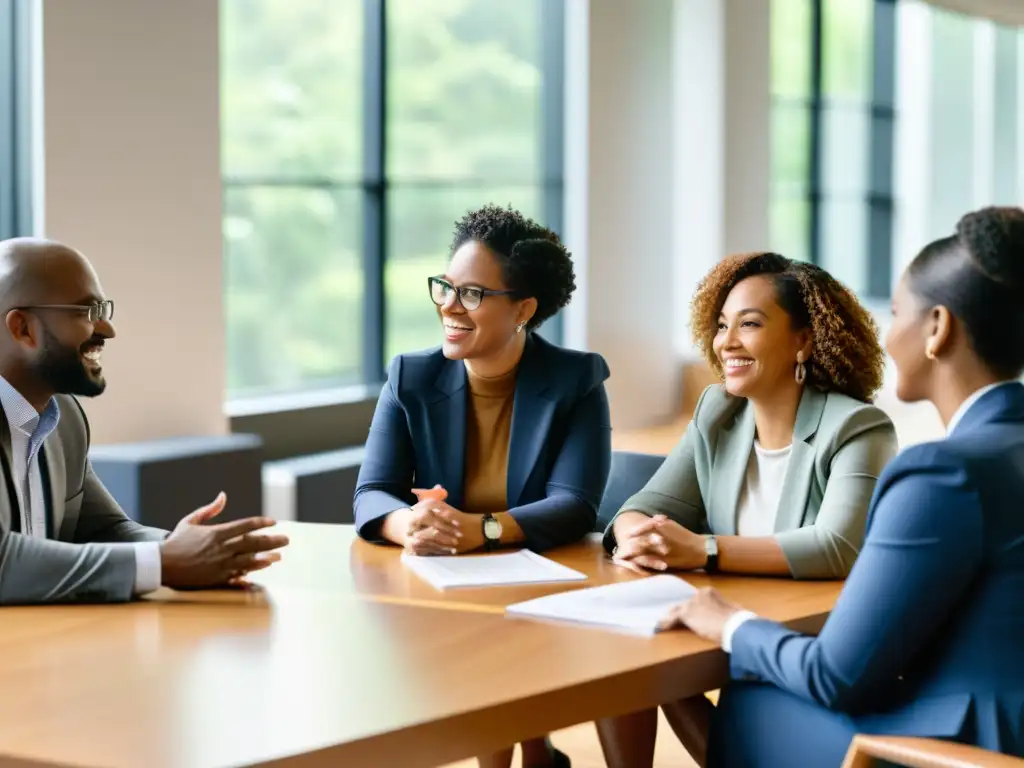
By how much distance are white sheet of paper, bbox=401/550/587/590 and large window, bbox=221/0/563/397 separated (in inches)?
151

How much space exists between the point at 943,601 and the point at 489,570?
3.09ft

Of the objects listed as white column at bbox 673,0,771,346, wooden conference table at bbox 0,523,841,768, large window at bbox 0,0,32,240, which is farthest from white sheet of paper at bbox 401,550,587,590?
white column at bbox 673,0,771,346

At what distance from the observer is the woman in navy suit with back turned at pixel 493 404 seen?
312cm

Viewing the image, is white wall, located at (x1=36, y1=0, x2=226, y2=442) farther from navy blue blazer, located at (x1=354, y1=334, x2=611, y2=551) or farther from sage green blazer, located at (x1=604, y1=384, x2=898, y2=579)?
sage green blazer, located at (x1=604, y1=384, x2=898, y2=579)

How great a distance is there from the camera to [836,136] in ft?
39.8

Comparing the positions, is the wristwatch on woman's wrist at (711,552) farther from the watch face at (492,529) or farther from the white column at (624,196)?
the white column at (624,196)

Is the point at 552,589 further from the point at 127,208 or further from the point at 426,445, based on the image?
the point at 127,208

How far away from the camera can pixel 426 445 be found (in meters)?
3.16

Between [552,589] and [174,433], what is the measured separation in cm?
336

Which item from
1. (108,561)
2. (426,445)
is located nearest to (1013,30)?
(426,445)

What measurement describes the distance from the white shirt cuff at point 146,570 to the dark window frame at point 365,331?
3.76 m

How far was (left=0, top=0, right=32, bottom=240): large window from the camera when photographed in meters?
5.10

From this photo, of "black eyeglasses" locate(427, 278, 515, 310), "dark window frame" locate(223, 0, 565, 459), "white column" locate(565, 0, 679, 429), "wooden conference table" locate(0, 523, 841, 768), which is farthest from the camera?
"white column" locate(565, 0, 679, 429)

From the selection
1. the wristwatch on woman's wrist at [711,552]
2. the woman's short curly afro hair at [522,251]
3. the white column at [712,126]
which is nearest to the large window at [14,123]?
the woman's short curly afro hair at [522,251]
